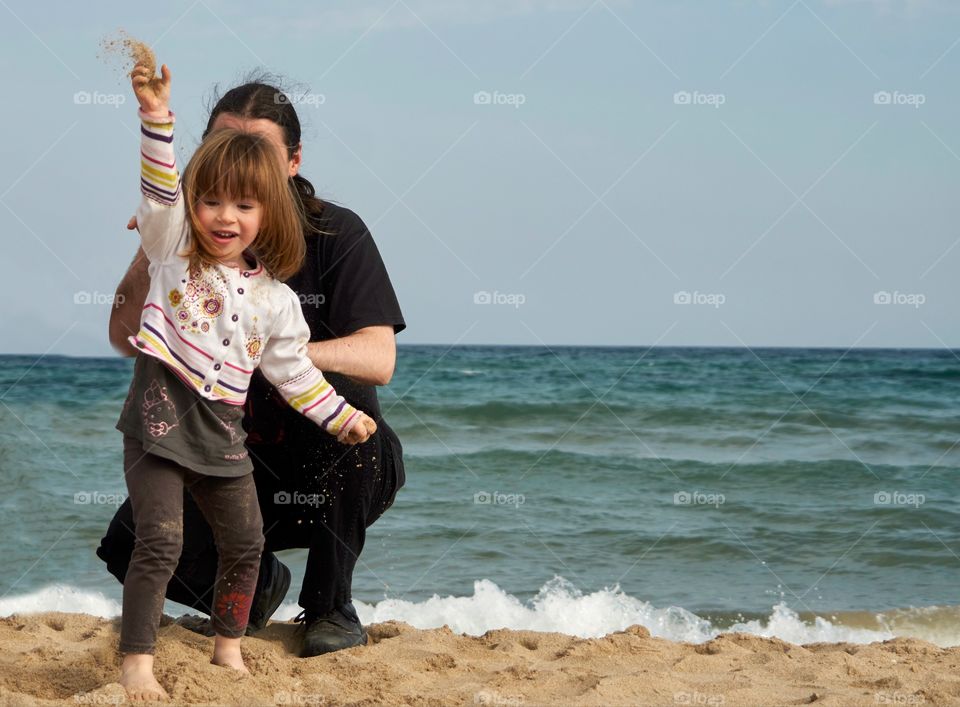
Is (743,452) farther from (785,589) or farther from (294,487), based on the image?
(294,487)

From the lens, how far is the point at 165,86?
2326 millimetres

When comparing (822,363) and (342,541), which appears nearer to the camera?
(342,541)

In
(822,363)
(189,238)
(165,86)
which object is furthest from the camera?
(822,363)

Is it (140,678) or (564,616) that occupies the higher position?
(140,678)

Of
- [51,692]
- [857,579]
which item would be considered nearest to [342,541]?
[51,692]

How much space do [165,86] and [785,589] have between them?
397cm

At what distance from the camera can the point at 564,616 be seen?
183 inches

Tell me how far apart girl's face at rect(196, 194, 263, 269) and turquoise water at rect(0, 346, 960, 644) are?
2.55 meters
